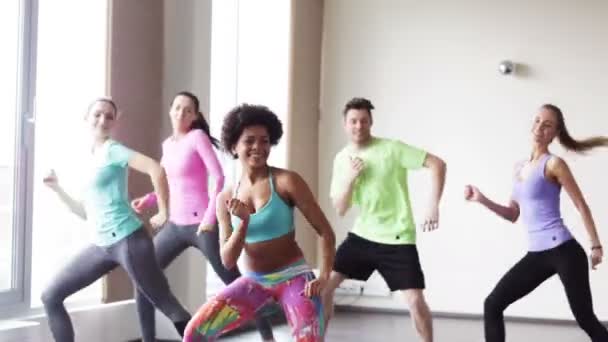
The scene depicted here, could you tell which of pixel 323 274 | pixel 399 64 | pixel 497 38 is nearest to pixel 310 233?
pixel 399 64

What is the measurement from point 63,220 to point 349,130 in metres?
1.83

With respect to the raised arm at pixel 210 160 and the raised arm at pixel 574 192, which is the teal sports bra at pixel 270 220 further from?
the raised arm at pixel 574 192

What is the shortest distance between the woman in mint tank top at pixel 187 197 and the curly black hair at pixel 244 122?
1.30m

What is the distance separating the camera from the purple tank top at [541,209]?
4.32 m

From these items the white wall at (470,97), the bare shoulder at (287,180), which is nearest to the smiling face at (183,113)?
the bare shoulder at (287,180)

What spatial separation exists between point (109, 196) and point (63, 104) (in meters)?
1.20

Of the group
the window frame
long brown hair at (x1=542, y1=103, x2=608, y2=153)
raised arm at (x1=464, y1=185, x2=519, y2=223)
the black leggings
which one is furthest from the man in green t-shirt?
the window frame

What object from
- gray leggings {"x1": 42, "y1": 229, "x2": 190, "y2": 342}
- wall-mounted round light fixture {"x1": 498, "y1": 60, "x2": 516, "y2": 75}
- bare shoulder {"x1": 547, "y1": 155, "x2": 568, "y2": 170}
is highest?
wall-mounted round light fixture {"x1": 498, "y1": 60, "x2": 516, "y2": 75}

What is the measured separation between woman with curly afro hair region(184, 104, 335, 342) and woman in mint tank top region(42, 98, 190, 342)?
0.96m

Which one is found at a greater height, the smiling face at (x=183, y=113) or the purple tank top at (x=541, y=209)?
the smiling face at (x=183, y=113)

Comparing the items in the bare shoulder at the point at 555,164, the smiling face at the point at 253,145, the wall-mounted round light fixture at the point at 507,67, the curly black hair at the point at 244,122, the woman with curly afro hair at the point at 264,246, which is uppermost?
the wall-mounted round light fixture at the point at 507,67

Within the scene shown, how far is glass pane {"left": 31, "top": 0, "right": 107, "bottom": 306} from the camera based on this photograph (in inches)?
202

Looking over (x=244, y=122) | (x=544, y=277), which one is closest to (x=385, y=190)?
(x=544, y=277)

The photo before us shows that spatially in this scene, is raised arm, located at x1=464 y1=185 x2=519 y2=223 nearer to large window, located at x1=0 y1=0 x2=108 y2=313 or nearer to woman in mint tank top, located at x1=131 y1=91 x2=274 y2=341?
woman in mint tank top, located at x1=131 y1=91 x2=274 y2=341
